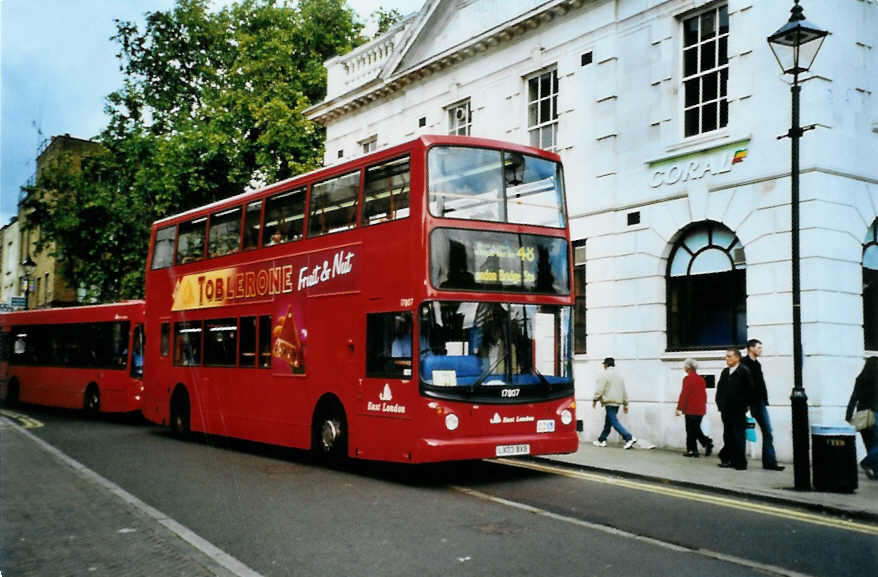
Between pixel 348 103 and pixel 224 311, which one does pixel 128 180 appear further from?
pixel 224 311

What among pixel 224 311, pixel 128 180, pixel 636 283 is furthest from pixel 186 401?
pixel 128 180

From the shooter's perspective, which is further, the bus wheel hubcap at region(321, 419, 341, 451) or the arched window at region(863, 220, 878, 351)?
the arched window at region(863, 220, 878, 351)

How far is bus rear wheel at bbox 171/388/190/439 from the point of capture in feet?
54.5

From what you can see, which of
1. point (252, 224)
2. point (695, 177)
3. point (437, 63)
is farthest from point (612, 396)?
point (437, 63)

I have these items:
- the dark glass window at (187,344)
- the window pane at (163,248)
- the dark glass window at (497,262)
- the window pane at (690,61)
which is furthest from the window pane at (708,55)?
the window pane at (163,248)

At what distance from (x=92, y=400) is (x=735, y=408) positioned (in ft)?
55.4

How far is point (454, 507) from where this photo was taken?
903 cm

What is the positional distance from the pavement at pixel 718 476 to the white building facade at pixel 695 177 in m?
1.22

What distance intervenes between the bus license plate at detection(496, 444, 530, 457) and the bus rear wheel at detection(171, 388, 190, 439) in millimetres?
7973

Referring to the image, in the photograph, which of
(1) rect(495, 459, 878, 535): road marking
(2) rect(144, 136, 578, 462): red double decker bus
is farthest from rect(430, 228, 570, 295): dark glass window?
(1) rect(495, 459, 878, 535): road marking

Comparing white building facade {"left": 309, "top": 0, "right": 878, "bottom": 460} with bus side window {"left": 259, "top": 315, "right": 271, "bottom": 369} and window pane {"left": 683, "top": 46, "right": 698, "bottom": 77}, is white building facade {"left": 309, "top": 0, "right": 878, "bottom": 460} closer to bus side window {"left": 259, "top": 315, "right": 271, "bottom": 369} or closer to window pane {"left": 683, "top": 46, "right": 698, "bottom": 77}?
window pane {"left": 683, "top": 46, "right": 698, "bottom": 77}

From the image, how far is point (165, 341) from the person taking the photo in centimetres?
1731

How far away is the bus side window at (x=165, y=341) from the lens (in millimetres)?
17144

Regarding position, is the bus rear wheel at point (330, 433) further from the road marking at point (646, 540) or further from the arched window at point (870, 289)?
the arched window at point (870, 289)
